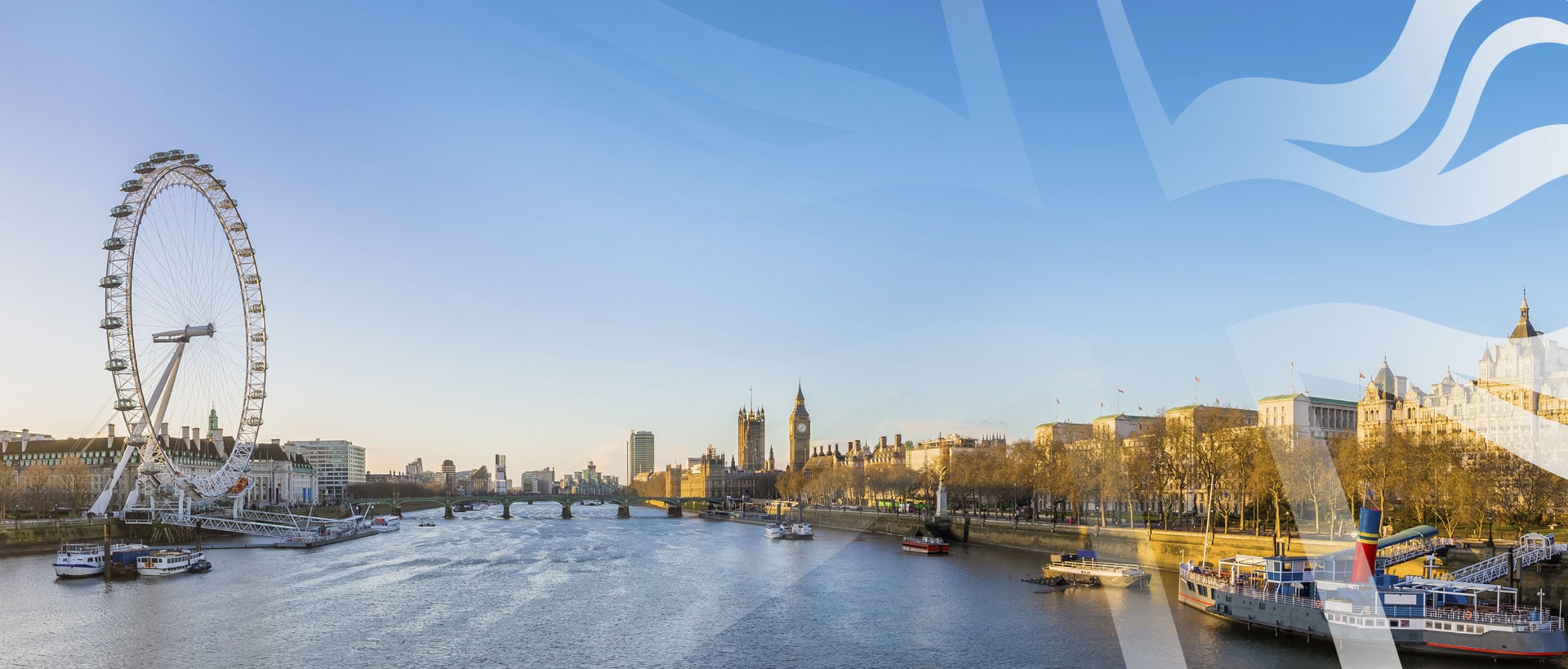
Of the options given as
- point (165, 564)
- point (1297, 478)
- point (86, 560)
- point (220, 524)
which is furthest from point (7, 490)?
point (1297, 478)

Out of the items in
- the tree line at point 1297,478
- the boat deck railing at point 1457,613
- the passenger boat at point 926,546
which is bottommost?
the passenger boat at point 926,546

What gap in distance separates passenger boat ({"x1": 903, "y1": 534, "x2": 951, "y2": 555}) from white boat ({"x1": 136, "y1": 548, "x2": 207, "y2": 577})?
47.8 m

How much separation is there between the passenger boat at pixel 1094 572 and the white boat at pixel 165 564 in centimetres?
5063

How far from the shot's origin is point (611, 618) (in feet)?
155

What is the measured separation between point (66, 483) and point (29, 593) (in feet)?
160

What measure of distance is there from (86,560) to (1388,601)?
214ft

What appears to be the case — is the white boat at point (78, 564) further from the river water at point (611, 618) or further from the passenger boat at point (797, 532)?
the passenger boat at point (797, 532)

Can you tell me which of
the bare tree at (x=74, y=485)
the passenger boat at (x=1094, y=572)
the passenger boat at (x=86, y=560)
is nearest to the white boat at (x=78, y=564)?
the passenger boat at (x=86, y=560)

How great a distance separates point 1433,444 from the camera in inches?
2621

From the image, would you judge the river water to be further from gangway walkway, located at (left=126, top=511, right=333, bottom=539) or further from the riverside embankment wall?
gangway walkway, located at (left=126, top=511, right=333, bottom=539)

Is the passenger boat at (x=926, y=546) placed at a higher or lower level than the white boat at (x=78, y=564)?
lower

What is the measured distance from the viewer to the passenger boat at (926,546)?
78.0 meters

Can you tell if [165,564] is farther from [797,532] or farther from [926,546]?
[797,532]

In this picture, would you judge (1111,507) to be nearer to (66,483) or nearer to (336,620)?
(336,620)
